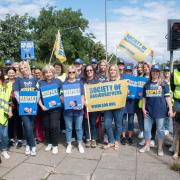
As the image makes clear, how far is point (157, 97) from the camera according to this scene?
6.88 metres

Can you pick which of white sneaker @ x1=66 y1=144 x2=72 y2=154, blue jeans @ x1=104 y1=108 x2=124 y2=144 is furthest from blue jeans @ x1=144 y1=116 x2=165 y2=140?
white sneaker @ x1=66 y1=144 x2=72 y2=154

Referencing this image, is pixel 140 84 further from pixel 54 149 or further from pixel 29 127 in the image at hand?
pixel 29 127

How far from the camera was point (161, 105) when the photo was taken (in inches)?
270

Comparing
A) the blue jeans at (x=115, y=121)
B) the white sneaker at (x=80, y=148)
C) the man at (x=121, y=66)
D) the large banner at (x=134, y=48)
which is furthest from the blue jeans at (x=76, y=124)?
the large banner at (x=134, y=48)

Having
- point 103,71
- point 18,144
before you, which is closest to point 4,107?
point 18,144

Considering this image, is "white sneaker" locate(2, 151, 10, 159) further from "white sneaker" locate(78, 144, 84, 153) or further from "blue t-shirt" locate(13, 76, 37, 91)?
"white sneaker" locate(78, 144, 84, 153)

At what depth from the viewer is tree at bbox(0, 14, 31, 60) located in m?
24.0

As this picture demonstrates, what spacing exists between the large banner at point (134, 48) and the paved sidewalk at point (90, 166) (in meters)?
2.98

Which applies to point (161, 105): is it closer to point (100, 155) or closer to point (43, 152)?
point (100, 155)

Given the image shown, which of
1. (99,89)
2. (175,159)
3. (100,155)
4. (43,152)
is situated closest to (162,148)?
(175,159)

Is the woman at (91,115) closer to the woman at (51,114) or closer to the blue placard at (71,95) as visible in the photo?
the blue placard at (71,95)

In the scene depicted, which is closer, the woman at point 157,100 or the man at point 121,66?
the woman at point 157,100

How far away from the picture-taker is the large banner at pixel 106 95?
24.0ft

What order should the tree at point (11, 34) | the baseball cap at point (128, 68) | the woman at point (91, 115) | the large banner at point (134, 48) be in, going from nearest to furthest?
the woman at point (91, 115), the baseball cap at point (128, 68), the large banner at point (134, 48), the tree at point (11, 34)
